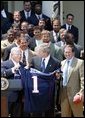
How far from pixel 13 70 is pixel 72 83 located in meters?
0.98

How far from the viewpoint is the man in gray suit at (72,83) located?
25.6ft

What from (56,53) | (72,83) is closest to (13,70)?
(72,83)

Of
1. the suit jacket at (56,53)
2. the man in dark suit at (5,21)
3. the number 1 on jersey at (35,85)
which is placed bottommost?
the number 1 on jersey at (35,85)

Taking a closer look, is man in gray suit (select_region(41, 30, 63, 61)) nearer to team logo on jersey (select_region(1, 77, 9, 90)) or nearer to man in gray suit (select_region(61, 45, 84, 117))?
man in gray suit (select_region(61, 45, 84, 117))

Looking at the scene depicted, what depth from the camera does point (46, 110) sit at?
7.77 metres

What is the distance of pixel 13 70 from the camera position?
783 cm

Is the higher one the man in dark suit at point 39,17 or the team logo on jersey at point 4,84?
the man in dark suit at point 39,17

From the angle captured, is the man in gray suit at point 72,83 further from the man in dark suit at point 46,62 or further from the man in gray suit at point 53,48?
the man in gray suit at point 53,48

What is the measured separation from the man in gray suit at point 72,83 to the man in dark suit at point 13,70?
758 mm

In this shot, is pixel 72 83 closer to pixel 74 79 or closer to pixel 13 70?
pixel 74 79

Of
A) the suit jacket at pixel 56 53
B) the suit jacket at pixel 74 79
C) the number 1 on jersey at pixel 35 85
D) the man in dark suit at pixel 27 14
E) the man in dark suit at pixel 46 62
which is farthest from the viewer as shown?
the man in dark suit at pixel 27 14

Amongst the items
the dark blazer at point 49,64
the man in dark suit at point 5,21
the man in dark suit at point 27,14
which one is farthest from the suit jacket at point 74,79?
the man in dark suit at point 27,14

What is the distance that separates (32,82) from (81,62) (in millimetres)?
867

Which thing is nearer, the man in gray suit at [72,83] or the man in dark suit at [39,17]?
the man in gray suit at [72,83]
